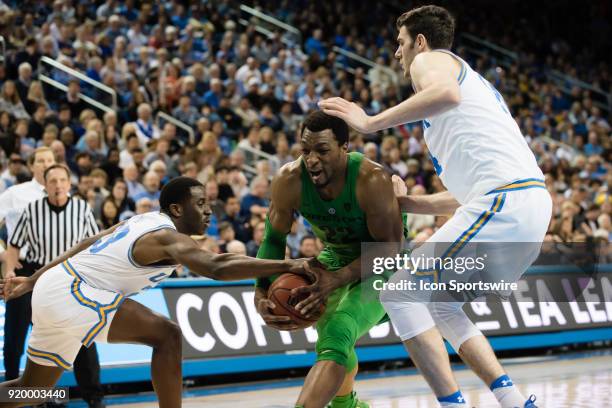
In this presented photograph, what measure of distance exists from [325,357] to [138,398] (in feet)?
10.8

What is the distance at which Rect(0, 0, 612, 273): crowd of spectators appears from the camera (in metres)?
10.7

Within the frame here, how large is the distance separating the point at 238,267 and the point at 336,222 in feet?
2.77

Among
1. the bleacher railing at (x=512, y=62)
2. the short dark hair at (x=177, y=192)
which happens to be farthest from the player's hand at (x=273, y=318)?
the bleacher railing at (x=512, y=62)

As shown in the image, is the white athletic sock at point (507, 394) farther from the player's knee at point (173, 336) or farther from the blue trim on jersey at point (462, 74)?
the player's knee at point (173, 336)

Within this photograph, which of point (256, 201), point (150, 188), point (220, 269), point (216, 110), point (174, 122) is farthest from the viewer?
point (216, 110)

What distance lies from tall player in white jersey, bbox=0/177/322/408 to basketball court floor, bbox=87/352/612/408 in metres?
2.05

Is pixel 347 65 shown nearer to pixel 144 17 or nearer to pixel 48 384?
pixel 144 17

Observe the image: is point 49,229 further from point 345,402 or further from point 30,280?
point 345,402

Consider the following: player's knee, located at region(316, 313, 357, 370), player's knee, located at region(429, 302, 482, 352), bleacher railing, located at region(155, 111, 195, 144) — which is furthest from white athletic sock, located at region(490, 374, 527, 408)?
bleacher railing, located at region(155, 111, 195, 144)

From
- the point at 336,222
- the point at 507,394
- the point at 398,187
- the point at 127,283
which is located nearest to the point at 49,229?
the point at 127,283

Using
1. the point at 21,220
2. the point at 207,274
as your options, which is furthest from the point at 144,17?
the point at 207,274

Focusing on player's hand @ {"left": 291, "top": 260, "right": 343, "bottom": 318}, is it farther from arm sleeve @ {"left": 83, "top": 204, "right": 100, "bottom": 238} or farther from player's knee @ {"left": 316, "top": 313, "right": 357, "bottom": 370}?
arm sleeve @ {"left": 83, "top": 204, "right": 100, "bottom": 238}

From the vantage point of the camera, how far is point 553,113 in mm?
19969

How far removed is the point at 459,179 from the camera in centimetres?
459
